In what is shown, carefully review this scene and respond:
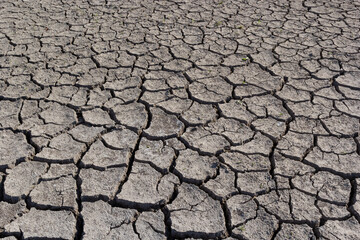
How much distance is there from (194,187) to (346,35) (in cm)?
275

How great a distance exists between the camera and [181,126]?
2912mm

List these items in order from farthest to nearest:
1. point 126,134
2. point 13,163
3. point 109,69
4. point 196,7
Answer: point 196,7
point 109,69
point 126,134
point 13,163

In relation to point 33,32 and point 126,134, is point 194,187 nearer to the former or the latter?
point 126,134

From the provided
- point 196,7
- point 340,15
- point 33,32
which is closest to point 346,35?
point 340,15

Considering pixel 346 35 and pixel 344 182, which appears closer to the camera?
pixel 344 182

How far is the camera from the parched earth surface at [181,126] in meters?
2.21

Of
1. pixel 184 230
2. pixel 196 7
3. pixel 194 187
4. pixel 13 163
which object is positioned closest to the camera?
pixel 184 230

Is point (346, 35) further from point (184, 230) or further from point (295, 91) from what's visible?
point (184, 230)

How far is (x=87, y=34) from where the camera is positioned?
4355mm

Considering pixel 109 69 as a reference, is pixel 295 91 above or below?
above

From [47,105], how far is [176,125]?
105 cm

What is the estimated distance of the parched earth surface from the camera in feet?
7.23

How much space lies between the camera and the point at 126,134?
282 cm

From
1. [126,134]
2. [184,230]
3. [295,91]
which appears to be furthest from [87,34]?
[184,230]
